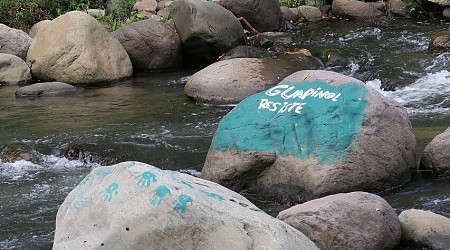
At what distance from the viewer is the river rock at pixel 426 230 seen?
4891 mm

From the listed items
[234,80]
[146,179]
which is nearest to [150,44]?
[234,80]

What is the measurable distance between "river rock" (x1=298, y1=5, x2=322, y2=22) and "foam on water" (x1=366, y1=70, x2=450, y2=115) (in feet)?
19.4

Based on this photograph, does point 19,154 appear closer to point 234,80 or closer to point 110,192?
point 234,80

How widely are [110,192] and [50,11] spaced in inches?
506

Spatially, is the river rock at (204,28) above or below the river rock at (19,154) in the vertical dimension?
above

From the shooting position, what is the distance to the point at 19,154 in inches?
310

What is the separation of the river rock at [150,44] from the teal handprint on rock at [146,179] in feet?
30.4

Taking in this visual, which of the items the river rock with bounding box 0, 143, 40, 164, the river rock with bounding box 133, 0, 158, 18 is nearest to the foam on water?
the river rock with bounding box 0, 143, 40, 164

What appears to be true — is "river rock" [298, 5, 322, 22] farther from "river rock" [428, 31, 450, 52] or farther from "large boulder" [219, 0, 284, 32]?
"river rock" [428, 31, 450, 52]

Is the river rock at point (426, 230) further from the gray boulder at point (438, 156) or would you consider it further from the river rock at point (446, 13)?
the river rock at point (446, 13)

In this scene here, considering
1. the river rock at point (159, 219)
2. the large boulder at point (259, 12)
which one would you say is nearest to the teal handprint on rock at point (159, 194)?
the river rock at point (159, 219)

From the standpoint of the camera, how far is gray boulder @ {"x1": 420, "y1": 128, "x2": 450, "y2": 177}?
6398 millimetres

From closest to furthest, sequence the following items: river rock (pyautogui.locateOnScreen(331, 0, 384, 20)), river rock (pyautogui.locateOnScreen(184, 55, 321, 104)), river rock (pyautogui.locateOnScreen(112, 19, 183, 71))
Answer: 1. river rock (pyautogui.locateOnScreen(184, 55, 321, 104))
2. river rock (pyautogui.locateOnScreen(112, 19, 183, 71))
3. river rock (pyautogui.locateOnScreen(331, 0, 384, 20))

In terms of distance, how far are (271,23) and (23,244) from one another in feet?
34.0
